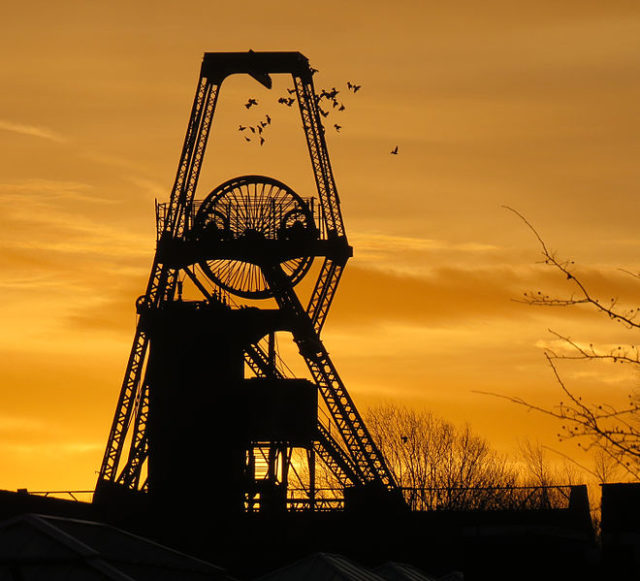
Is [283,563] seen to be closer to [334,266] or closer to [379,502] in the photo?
[379,502]

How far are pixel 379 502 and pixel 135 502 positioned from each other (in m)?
12.8

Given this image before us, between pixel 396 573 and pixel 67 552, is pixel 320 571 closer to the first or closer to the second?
pixel 396 573

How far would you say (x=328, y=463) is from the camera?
2876 inches

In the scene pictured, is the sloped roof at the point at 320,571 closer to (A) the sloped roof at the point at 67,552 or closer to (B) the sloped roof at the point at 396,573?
(B) the sloped roof at the point at 396,573

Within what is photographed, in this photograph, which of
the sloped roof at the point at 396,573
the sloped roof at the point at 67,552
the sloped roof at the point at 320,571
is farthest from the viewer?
the sloped roof at the point at 396,573

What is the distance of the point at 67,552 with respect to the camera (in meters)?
27.0

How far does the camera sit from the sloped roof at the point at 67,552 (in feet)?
87.4

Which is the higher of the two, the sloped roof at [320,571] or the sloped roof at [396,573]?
the sloped roof at [396,573]

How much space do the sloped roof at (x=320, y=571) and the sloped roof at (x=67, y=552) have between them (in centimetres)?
841

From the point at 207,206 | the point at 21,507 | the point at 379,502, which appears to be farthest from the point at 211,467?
the point at 21,507

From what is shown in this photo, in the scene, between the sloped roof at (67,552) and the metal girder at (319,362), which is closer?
the sloped roof at (67,552)

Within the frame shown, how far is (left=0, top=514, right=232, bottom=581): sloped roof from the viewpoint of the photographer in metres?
26.6

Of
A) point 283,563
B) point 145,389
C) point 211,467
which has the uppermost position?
point 145,389

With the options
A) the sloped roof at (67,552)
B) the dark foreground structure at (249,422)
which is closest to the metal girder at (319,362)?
the dark foreground structure at (249,422)
